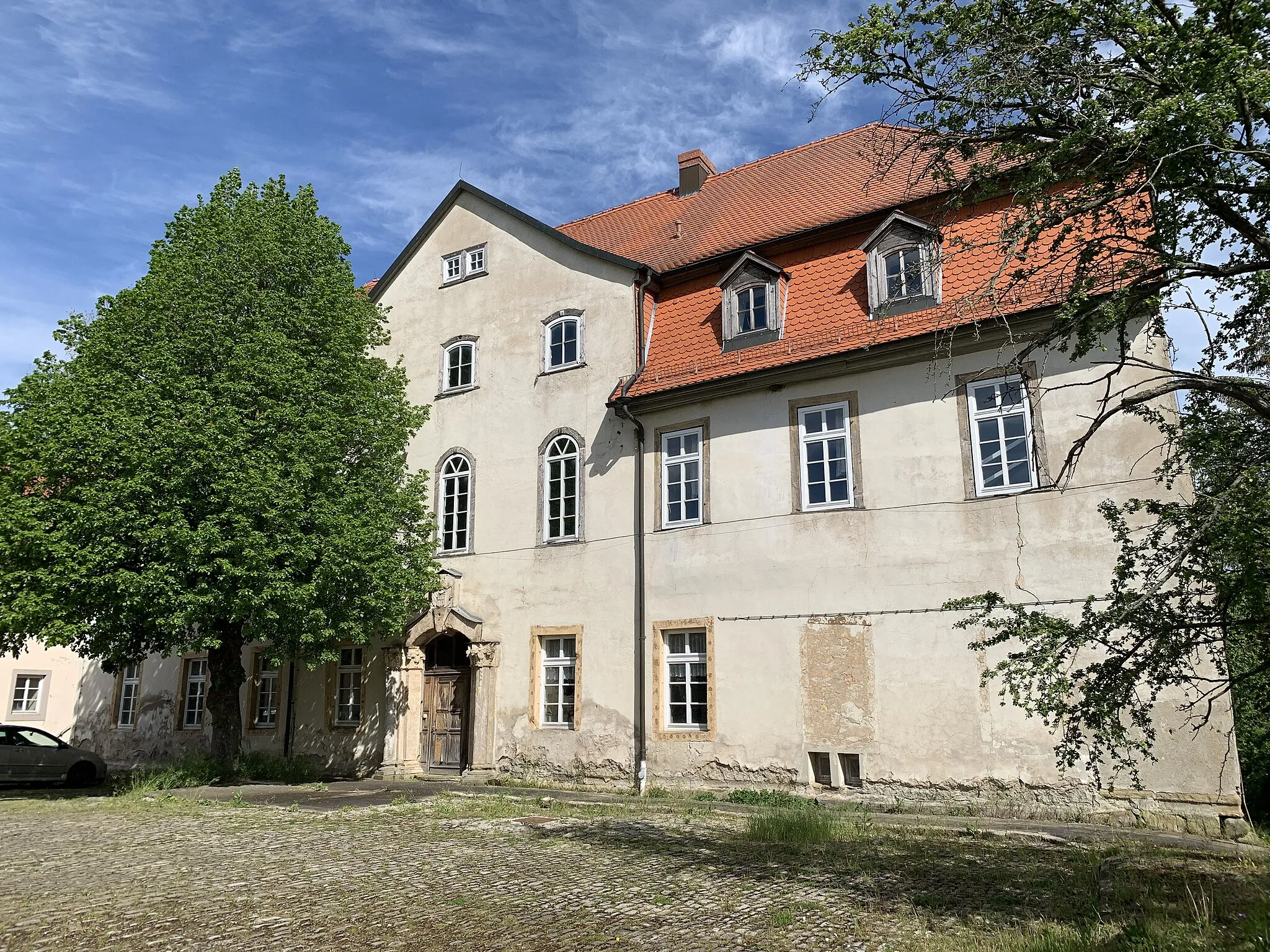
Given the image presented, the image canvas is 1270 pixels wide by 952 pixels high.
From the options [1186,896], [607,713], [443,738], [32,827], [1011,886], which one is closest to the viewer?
[1186,896]

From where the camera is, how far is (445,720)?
1762cm

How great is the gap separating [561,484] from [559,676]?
3.30 metres

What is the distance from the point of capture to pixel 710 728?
1421cm

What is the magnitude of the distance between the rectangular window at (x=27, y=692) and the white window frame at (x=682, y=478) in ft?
68.8

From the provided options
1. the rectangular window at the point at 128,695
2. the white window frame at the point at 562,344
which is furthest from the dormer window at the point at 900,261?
the rectangular window at the point at 128,695

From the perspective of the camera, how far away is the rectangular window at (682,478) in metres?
15.3

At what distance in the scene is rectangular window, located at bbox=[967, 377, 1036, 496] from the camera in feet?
41.2

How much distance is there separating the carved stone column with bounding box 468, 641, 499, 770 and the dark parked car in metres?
7.84

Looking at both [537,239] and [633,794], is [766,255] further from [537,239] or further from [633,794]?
[633,794]

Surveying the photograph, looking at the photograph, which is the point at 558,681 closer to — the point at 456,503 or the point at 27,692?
the point at 456,503

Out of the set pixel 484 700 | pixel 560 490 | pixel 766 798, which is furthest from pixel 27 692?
pixel 766 798

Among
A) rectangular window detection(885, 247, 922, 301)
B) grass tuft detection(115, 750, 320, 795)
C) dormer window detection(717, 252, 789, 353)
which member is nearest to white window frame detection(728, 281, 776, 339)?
dormer window detection(717, 252, 789, 353)

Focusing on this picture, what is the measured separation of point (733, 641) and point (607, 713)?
2.56m

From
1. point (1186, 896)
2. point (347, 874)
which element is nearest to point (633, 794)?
point (347, 874)
